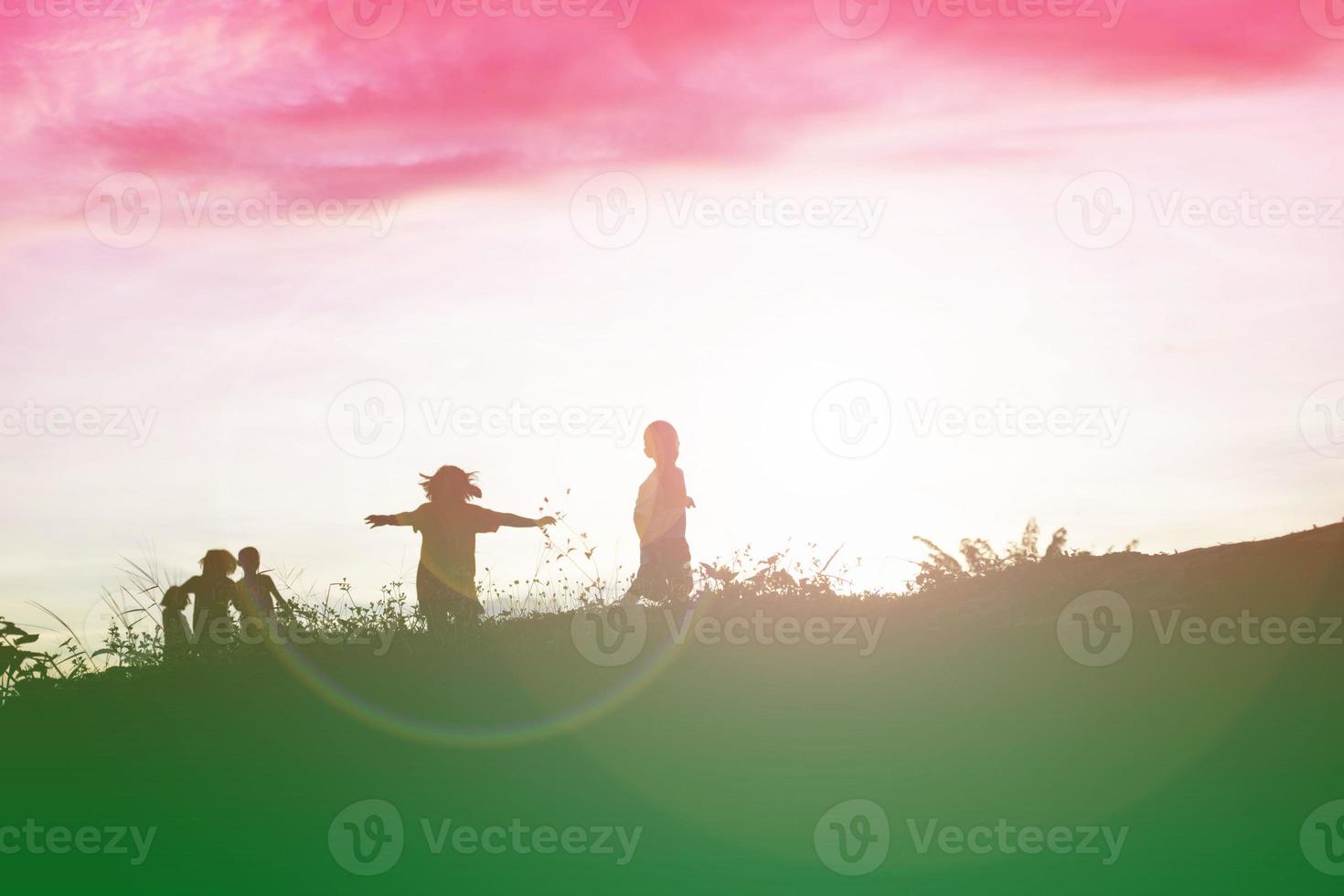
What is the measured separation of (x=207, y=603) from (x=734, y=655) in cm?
626

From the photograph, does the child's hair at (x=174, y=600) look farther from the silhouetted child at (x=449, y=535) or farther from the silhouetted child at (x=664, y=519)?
the silhouetted child at (x=664, y=519)

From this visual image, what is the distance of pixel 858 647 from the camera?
14.6 metres

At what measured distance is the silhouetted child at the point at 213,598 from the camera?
49.5 feet

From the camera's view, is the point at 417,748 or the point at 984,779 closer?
the point at 984,779

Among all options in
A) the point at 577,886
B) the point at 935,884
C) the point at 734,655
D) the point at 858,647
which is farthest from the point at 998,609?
the point at 577,886

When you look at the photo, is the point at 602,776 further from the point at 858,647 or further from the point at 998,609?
the point at 998,609

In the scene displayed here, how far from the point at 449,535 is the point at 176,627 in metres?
3.26

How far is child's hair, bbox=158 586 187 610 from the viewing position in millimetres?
15477

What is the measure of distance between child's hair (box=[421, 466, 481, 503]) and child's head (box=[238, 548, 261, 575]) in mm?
2334

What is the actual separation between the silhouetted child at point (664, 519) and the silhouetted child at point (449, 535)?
137 cm

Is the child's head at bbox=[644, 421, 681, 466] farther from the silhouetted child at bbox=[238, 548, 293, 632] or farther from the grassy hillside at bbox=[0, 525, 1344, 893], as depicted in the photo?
the silhouetted child at bbox=[238, 548, 293, 632]

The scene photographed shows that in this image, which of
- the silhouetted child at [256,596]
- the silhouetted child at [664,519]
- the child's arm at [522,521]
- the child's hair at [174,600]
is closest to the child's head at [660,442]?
the silhouetted child at [664,519]

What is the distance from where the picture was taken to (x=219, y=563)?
16.0 metres

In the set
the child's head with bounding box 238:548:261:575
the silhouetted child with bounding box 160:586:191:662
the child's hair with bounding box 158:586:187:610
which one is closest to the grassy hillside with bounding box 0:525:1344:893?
the silhouetted child with bounding box 160:586:191:662
